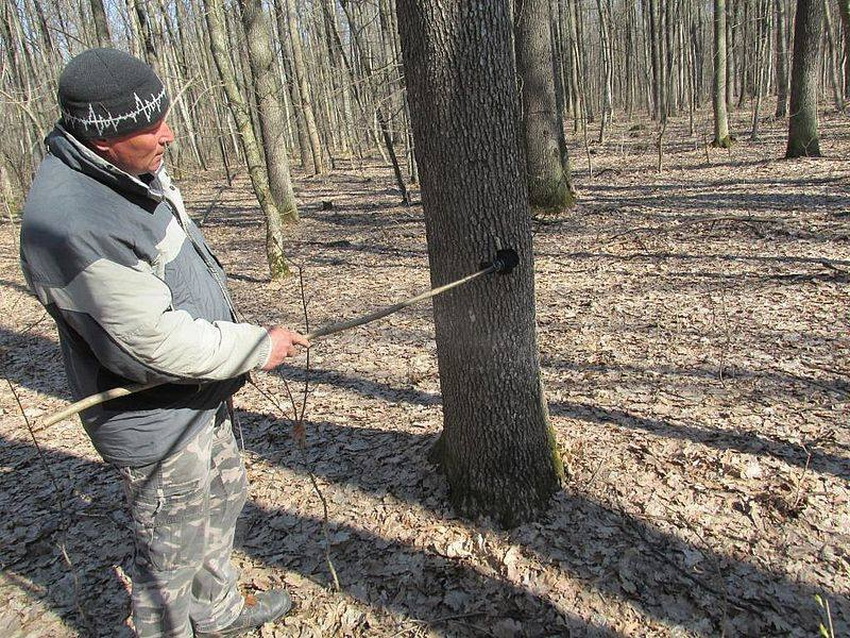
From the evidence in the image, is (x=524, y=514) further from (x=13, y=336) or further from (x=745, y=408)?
(x=13, y=336)

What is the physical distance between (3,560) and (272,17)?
24997 millimetres

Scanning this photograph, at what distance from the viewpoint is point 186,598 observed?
7.00 feet

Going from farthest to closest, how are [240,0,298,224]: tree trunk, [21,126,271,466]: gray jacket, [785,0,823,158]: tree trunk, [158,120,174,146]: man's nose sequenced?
[240,0,298,224]: tree trunk
[785,0,823,158]: tree trunk
[158,120,174,146]: man's nose
[21,126,271,466]: gray jacket

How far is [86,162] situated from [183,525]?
1.30 metres

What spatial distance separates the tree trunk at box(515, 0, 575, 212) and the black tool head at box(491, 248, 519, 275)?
6.47 m

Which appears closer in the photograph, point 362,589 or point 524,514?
point 362,589

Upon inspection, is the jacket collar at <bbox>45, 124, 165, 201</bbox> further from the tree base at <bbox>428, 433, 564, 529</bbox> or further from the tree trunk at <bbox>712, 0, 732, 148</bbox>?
the tree trunk at <bbox>712, 0, 732, 148</bbox>

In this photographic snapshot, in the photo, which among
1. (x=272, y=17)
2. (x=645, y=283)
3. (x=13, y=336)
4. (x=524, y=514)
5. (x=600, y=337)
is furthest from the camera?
(x=272, y=17)

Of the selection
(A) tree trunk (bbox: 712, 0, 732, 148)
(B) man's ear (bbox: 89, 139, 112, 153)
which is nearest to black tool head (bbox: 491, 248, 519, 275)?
(B) man's ear (bbox: 89, 139, 112, 153)

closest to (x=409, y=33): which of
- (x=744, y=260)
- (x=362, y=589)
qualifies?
(x=362, y=589)

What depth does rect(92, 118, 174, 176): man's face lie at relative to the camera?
1.71 m

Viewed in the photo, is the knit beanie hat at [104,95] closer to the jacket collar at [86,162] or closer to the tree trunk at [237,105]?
the jacket collar at [86,162]

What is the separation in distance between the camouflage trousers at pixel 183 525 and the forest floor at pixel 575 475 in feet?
1.21

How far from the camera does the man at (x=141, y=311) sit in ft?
5.16
